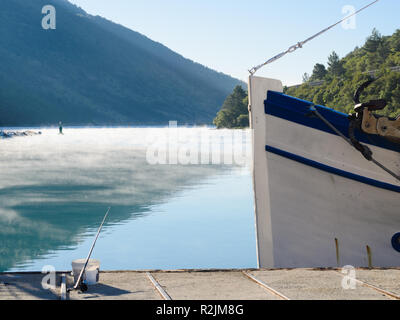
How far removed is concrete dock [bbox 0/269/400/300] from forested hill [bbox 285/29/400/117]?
69.8 metres

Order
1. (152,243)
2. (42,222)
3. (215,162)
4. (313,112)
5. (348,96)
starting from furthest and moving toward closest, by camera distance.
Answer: (348,96) < (215,162) < (42,222) < (152,243) < (313,112)

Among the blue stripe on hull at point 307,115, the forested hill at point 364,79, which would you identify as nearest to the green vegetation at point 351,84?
the forested hill at point 364,79

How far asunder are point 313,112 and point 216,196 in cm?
1664

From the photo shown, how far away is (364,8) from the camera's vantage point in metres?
9.31

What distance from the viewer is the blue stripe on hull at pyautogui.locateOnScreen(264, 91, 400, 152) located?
29.8 feet

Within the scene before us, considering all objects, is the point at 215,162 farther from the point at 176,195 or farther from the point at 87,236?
the point at 87,236

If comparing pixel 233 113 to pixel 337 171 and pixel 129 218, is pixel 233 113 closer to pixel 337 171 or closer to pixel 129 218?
pixel 129 218

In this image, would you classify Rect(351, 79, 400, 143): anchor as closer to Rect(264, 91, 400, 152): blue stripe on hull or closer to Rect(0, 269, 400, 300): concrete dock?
Rect(264, 91, 400, 152): blue stripe on hull

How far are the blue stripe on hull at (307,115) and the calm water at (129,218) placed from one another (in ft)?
21.4

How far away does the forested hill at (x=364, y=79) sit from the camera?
109m

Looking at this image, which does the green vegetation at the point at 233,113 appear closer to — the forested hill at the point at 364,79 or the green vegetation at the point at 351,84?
the green vegetation at the point at 351,84

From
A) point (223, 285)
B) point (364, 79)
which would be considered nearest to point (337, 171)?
point (223, 285)

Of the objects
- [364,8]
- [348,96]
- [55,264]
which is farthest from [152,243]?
[348,96]

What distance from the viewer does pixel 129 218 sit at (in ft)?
67.1
